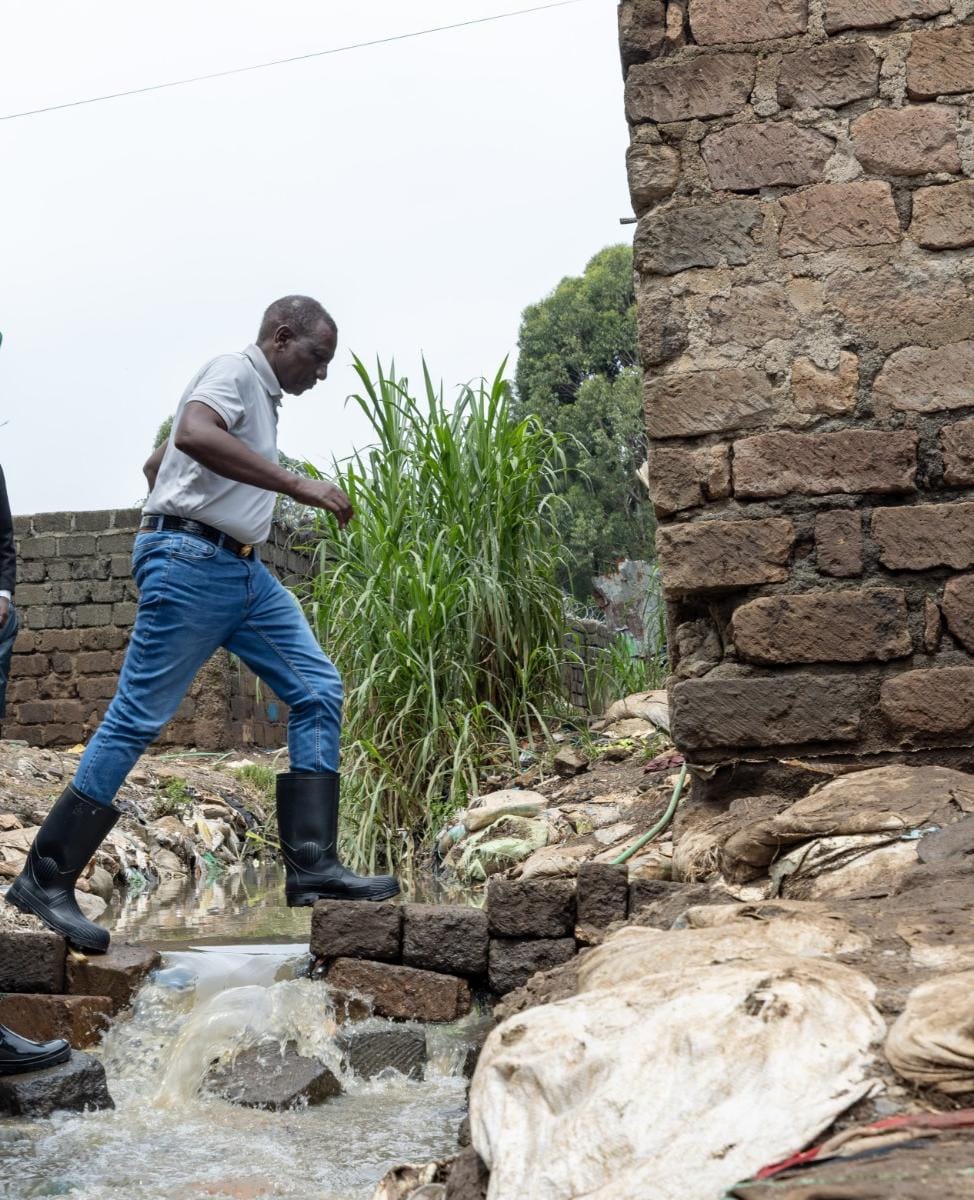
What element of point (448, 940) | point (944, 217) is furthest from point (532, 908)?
point (944, 217)

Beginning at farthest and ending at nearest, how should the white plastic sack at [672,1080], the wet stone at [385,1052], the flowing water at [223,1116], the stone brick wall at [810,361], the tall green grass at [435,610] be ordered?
the tall green grass at [435,610] → the stone brick wall at [810,361] → the wet stone at [385,1052] → the flowing water at [223,1116] → the white plastic sack at [672,1080]

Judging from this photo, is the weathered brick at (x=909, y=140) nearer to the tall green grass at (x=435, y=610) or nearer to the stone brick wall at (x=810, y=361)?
the stone brick wall at (x=810, y=361)

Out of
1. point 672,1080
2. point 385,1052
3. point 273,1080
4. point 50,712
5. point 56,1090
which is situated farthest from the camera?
point 50,712

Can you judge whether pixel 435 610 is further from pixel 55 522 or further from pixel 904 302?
A: pixel 55 522

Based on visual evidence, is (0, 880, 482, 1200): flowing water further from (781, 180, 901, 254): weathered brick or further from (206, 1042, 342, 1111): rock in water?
(781, 180, 901, 254): weathered brick

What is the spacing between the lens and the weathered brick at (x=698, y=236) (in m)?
3.50

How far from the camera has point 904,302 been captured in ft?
11.3

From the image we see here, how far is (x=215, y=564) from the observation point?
3.49m

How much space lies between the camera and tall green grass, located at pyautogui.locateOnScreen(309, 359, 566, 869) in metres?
5.40

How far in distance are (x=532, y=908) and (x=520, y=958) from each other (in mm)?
126

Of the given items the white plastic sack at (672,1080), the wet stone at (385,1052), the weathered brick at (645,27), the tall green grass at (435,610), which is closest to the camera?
the white plastic sack at (672,1080)

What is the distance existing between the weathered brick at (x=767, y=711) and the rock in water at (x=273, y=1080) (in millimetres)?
1194

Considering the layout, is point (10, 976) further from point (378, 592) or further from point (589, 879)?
point (378, 592)

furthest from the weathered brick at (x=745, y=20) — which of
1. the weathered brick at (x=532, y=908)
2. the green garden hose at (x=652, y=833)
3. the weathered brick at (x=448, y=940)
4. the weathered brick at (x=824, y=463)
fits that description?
the weathered brick at (x=448, y=940)
